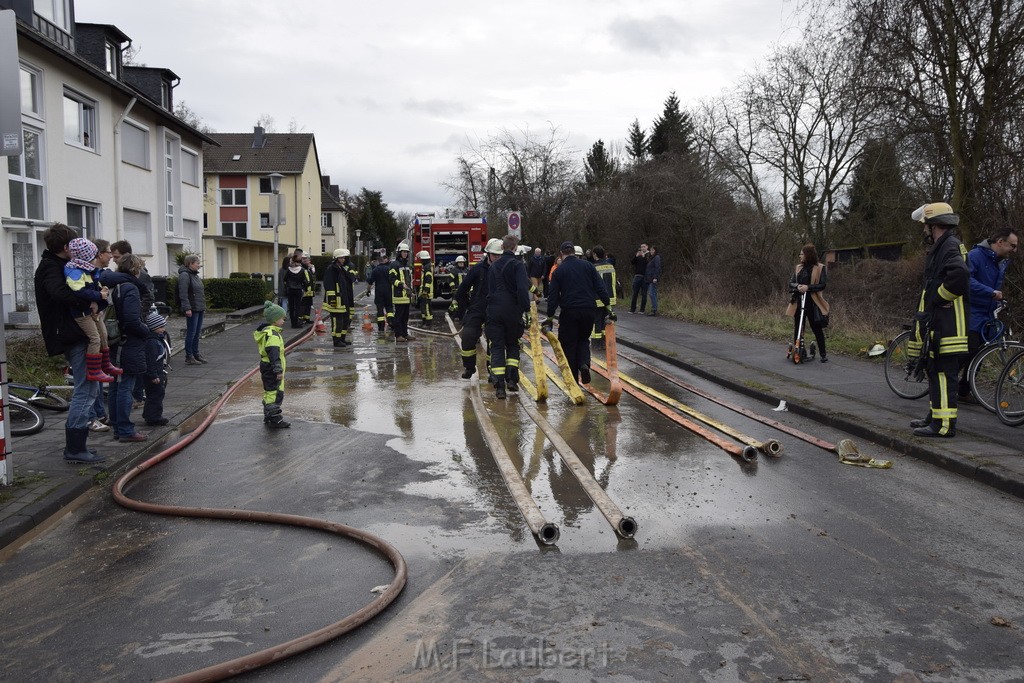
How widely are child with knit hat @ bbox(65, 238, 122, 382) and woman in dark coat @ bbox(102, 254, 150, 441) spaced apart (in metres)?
1.01

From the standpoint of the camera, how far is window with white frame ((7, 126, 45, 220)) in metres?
19.5

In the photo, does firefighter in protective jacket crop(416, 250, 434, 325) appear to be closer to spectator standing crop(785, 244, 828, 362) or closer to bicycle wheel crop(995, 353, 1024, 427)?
spectator standing crop(785, 244, 828, 362)

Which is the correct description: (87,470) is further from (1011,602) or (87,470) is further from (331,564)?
(1011,602)

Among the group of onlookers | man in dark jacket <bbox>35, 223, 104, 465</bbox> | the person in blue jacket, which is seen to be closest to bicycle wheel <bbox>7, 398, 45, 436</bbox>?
the group of onlookers

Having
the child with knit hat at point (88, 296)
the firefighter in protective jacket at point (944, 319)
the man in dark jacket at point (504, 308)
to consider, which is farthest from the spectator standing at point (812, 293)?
the child with knit hat at point (88, 296)

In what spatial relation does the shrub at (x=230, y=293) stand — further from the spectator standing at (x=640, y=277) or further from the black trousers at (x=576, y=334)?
the black trousers at (x=576, y=334)

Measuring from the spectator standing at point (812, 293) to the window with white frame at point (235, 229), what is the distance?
55969 mm

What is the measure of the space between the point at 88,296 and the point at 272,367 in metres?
2.38

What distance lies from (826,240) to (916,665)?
30144mm

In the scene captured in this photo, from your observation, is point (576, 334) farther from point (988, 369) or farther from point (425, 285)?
point (425, 285)

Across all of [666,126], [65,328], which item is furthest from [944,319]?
[666,126]

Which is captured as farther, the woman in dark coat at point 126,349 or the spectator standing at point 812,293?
the spectator standing at point 812,293

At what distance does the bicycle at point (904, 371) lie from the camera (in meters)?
9.84

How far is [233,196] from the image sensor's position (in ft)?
210
